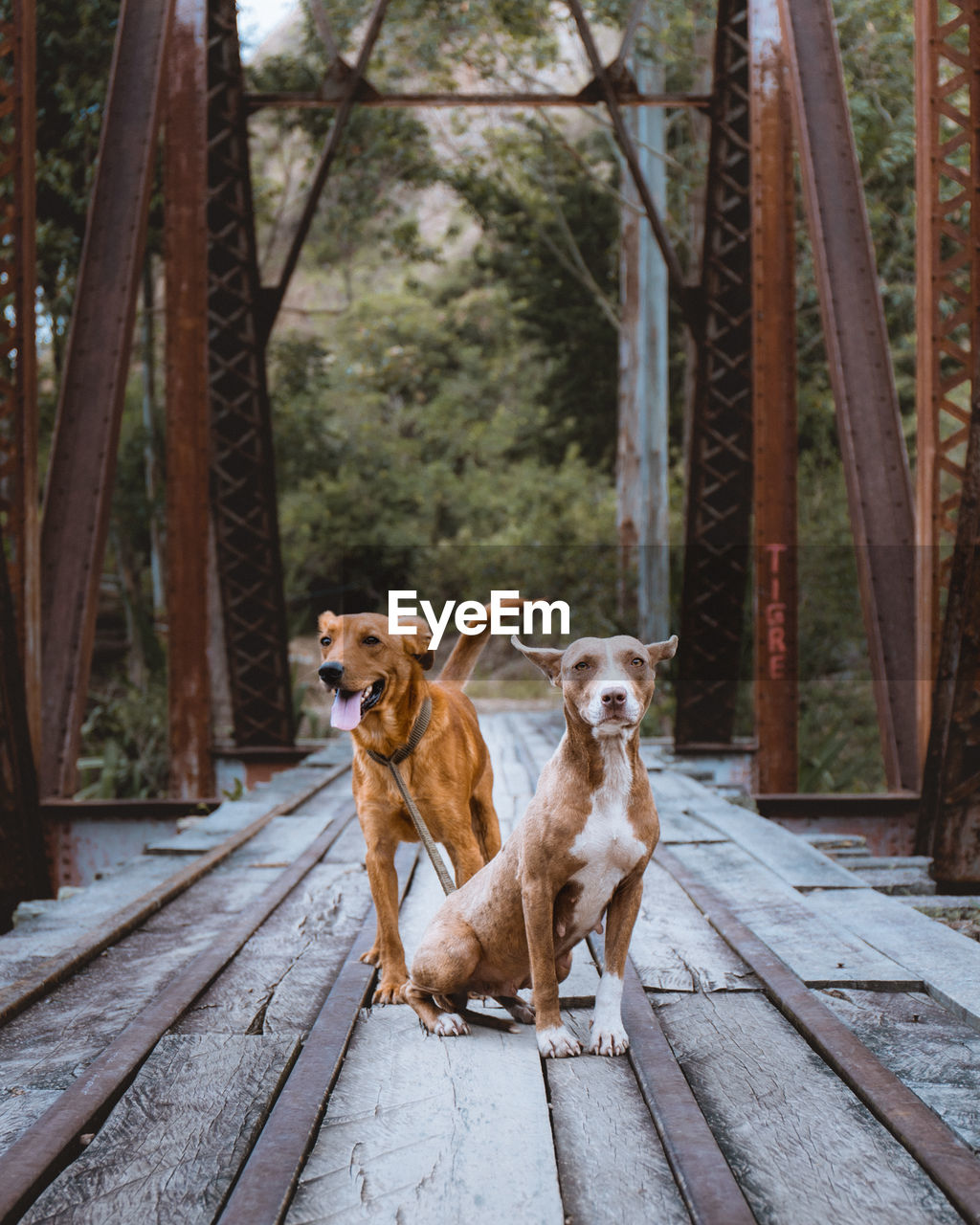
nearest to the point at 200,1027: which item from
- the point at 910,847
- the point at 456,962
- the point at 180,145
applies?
the point at 456,962

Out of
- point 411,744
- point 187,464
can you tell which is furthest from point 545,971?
point 187,464

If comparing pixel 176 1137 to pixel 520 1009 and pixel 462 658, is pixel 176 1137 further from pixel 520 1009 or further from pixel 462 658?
pixel 462 658

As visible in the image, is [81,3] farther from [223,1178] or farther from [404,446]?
[404,446]

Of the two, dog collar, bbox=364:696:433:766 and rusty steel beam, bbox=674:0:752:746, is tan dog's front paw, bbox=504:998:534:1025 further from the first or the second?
rusty steel beam, bbox=674:0:752:746

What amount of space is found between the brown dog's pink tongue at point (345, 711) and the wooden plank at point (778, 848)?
234cm

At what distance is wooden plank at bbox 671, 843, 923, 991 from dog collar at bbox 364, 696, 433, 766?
1.25m

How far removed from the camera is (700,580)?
9.05 m

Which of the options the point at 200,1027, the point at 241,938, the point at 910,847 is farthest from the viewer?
the point at 910,847

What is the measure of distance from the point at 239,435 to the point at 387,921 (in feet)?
21.3

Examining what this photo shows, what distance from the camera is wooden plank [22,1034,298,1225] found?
1.96 m

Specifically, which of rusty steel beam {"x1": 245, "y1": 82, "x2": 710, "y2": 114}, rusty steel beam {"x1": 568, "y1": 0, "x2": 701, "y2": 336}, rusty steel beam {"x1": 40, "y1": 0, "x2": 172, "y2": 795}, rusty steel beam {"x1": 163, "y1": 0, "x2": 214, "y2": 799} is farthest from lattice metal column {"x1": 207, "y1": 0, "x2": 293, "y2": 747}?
rusty steel beam {"x1": 568, "y1": 0, "x2": 701, "y2": 336}

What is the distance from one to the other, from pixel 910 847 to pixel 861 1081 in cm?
372

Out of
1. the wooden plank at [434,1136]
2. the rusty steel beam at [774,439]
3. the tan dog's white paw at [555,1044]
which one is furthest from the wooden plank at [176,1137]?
the rusty steel beam at [774,439]

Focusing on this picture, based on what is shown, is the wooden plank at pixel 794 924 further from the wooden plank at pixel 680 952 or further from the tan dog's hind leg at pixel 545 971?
the tan dog's hind leg at pixel 545 971
